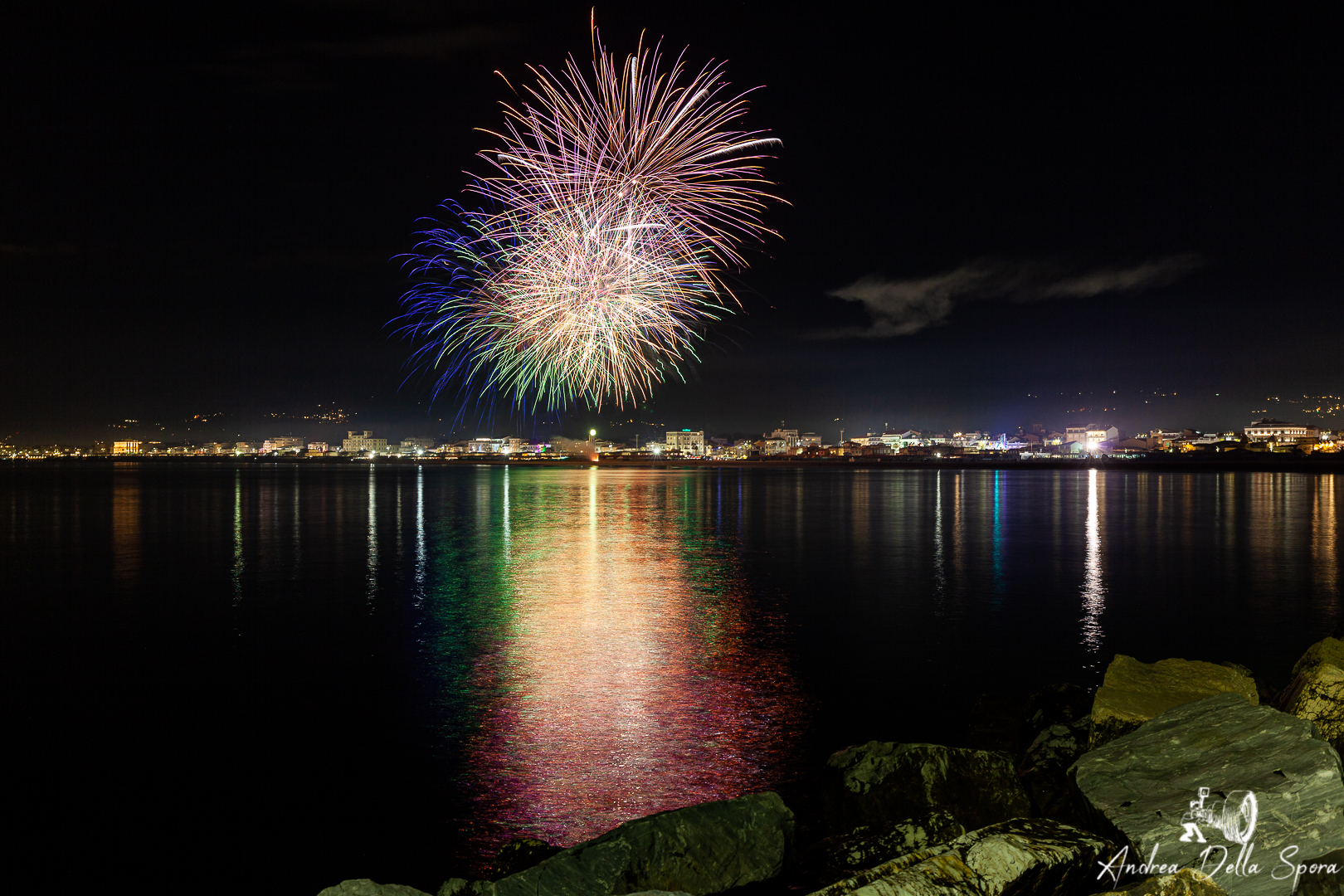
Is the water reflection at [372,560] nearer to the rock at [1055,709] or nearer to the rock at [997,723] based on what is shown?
the rock at [997,723]

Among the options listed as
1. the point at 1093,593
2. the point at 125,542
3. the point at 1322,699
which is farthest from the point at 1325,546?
the point at 125,542

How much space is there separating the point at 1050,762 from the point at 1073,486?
6114 centimetres

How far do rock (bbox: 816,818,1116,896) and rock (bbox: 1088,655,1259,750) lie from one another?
1889 millimetres

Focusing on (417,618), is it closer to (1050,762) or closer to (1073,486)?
(1050,762)

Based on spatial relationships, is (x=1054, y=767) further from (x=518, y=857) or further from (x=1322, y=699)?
(x=518, y=857)

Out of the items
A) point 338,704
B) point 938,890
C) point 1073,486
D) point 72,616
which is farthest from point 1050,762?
point 1073,486

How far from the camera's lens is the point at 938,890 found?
155 inches

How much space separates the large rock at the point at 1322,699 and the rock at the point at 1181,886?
3.16m

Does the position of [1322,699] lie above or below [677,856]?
above

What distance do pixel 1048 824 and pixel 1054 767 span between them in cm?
185

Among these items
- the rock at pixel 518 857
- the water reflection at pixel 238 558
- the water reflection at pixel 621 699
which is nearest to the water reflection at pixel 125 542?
the water reflection at pixel 238 558

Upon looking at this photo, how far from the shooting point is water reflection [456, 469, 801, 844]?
642 centimetres
